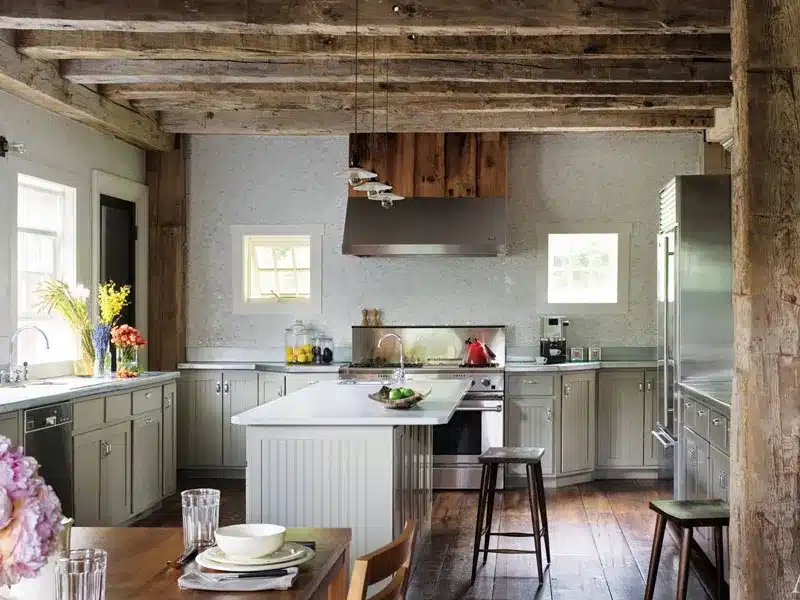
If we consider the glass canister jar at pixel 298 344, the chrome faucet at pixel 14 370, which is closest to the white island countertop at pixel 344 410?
the chrome faucet at pixel 14 370

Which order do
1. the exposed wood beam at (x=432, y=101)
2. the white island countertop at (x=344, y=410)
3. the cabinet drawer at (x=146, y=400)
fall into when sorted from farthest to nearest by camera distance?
the exposed wood beam at (x=432, y=101) → the cabinet drawer at (x=146, y=400) → the white island countertop at (x=344, y=410)

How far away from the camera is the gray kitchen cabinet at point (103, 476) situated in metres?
5.46

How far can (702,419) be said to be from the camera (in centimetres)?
521

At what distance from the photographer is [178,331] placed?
8.27 m

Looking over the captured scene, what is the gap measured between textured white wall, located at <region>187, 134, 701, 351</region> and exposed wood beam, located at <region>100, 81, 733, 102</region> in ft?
5.49

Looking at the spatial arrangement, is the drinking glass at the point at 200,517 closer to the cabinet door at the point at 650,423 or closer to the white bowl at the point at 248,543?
the white bowl at the point at 248,543

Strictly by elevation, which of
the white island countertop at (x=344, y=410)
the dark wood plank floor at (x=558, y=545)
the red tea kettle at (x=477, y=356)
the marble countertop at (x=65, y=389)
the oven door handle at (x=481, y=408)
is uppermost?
the red tea kettle at (x=477, y=356)

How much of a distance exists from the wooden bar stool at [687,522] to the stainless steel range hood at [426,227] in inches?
150

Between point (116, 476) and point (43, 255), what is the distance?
161 centimetres

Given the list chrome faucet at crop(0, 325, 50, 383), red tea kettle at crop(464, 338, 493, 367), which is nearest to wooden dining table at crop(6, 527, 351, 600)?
chrome faucet at crop(0, 325, 50, 383)

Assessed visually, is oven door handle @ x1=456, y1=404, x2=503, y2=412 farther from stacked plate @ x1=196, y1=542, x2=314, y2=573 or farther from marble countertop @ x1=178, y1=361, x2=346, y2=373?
stacked plate @ x1=196, y1=542, x2=314, y2=573

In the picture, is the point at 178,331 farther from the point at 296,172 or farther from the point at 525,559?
the point at 525,559

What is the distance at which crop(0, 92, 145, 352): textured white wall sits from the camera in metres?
5.82

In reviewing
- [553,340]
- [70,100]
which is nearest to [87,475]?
[70,100]
